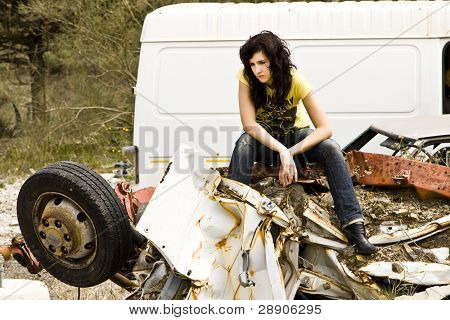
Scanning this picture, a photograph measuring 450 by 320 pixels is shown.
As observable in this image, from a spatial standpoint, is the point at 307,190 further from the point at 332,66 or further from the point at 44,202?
the point at 332,66

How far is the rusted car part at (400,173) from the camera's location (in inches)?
166

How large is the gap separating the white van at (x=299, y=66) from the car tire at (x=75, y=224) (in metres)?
3.79

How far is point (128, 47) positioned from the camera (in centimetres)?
1417

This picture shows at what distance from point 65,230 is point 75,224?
9 cm

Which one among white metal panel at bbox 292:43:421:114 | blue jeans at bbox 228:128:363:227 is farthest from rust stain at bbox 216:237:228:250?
white metal panel at bbox 292:43:421:114

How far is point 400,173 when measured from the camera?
14.1ft

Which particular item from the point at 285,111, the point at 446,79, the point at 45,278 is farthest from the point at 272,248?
the point at 446,79

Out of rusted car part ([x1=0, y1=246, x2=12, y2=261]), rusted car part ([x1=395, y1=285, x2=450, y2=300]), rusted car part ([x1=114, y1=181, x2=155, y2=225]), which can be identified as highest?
rusted car part ([x1=114, y1=181, x2=155, y2=225])

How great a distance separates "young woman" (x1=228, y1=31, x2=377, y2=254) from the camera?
404cm

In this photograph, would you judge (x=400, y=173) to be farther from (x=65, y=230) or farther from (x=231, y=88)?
(x=231, y=88)

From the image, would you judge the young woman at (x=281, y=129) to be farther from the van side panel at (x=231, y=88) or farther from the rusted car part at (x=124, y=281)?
the van side panel at (x=231, y=88)

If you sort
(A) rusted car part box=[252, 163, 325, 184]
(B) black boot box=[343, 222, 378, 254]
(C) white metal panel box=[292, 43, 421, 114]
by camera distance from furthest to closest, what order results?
1. (C) white metal panel box=[292, 43, 421, 114]
2. (A) rusted car part box=[252, 163, 325, 184]
3. (B) black boot box=[343, 222, 378, 254]

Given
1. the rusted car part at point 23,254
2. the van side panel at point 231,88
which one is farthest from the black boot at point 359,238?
the van side panel at point 231,88

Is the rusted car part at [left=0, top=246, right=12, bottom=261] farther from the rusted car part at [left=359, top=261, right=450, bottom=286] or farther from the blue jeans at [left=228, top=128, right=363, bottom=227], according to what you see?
the rusted car part at [left=359, top=261, right=450, bottom=286]
